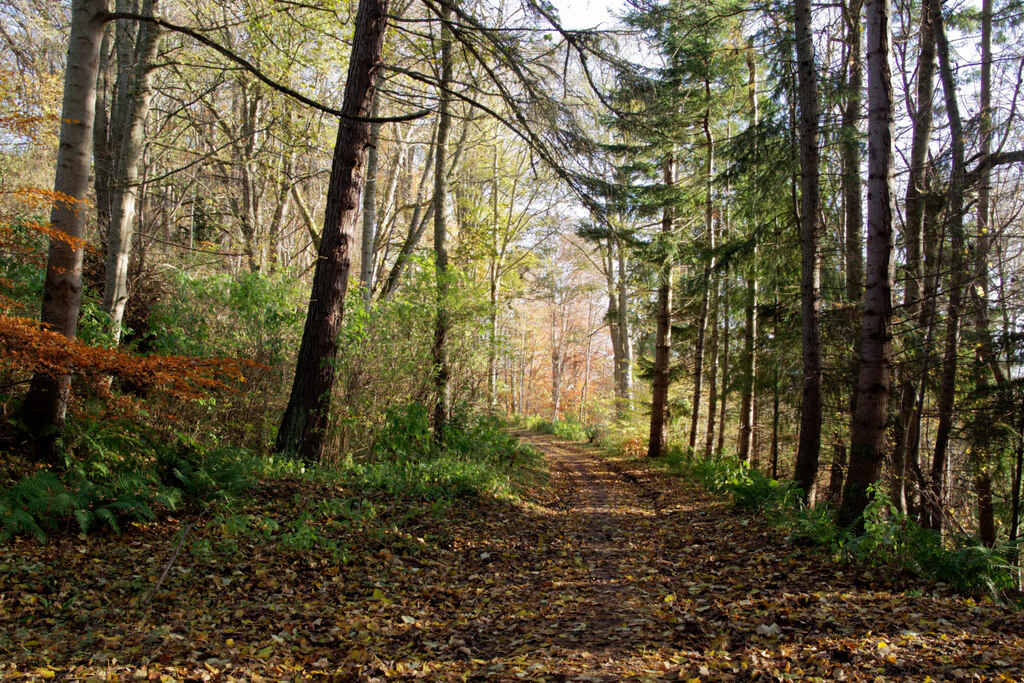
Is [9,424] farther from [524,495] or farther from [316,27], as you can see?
[316,27]

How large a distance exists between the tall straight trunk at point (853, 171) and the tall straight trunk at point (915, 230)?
29.2 inches

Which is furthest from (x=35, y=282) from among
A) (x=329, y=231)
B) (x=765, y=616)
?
(x=765, y=616)

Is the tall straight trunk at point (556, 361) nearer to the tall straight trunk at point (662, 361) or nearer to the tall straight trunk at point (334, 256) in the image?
the tall straight trunk at point (662, 361)

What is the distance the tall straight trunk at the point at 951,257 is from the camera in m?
7.57

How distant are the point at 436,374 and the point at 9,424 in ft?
18.7

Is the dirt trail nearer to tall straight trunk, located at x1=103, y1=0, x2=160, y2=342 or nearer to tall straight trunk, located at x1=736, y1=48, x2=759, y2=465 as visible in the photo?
tall straight trunk, located at x1=736, y1=48, x2=759, y2=465

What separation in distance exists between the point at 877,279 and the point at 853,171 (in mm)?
4973

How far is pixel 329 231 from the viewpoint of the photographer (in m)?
7.26

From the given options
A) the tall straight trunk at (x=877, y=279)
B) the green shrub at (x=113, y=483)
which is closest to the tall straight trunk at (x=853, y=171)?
the tall straight trunk at (x=877, y=279)

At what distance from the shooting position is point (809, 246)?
8.04 metres

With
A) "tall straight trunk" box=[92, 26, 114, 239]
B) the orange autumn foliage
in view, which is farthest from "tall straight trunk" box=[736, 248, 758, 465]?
"tall straight trunk" box=[92, 26, 114, 239]

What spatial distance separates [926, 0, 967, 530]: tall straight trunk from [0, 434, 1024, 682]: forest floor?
A: 391 centimetres

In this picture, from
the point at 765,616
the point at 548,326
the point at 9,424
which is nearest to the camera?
the point at 765,616

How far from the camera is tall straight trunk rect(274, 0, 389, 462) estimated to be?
7.16 metres
